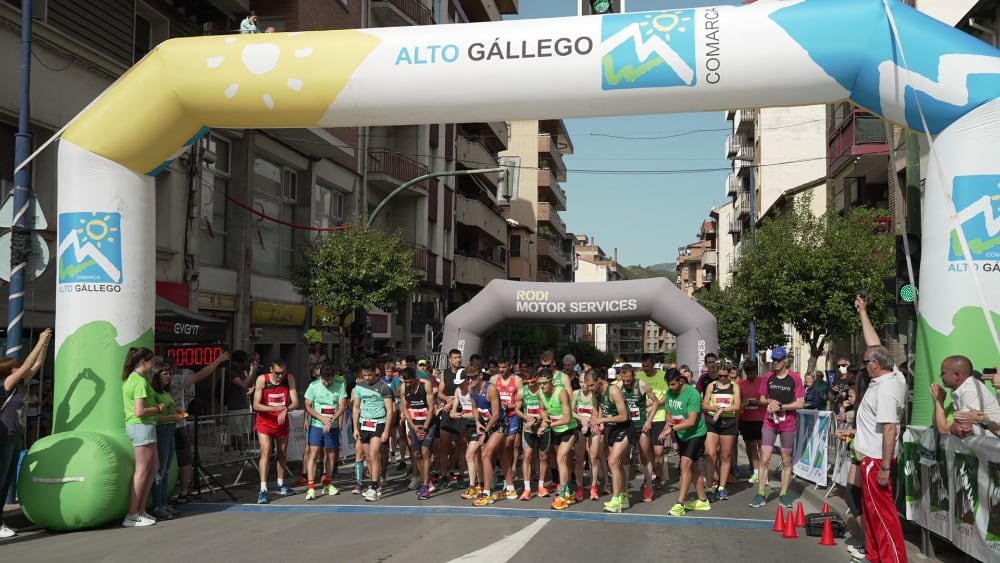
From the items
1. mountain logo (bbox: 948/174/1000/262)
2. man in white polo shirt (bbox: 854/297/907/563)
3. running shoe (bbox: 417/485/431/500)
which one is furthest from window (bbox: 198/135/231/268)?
man in white polo shirt (bbox: 854/297/907/563)

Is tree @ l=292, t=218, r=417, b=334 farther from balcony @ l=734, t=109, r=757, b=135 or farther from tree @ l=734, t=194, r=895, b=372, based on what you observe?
balcony @ l=734, t=109, r=757, b=135

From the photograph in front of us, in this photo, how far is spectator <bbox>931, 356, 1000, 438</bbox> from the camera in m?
6.97

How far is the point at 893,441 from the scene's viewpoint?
7172mm

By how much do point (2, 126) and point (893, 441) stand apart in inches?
505

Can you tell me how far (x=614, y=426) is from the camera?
1125 centimetres

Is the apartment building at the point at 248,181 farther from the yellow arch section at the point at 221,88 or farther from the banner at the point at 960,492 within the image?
the banner at the point at 960,492

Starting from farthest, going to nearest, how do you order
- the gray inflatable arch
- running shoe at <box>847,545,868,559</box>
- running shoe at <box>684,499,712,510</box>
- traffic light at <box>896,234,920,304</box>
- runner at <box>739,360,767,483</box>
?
the gray inflatable arch → runner at <box>739,360,767,483</box> → running shoe at <box>684,499,712,510</box> → traffic light at <box>896,234,920,304</box> → running shoe at <box>847,545,868,559</box>

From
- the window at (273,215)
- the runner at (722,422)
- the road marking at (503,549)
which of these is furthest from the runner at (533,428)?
the window at (273,215)

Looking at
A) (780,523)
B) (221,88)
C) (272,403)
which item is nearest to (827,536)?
(780,523)

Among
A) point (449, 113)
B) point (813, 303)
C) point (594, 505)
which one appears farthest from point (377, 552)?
point (813, 303)

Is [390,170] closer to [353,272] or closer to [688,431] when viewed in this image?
[353,272]

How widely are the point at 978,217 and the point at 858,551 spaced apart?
3113mm

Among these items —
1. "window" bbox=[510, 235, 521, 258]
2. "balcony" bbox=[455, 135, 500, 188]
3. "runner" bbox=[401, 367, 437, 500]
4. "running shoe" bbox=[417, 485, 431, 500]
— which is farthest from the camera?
"window" bbox=[510, 235, 521, 258]

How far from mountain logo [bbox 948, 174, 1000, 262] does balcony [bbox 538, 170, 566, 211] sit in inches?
2234
